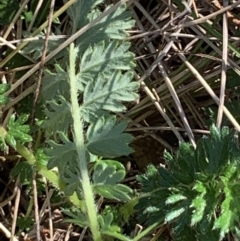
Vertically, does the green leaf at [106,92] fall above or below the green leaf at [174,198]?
above

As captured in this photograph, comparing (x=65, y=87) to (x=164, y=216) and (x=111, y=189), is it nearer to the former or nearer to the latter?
(x=111, y=189)

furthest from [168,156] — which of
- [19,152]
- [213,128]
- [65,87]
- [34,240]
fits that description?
[34,240]

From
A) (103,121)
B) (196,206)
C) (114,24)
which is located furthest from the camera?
(114,24)

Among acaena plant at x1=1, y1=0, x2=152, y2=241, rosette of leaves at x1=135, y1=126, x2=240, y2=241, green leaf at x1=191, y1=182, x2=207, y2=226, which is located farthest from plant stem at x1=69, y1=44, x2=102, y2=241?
green leaf at x1=191, y1=182, x2=207, y2=226

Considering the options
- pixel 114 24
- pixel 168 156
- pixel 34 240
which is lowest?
pixel 34 240

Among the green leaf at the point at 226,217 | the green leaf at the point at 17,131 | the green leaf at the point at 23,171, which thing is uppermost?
the green leaf at the point at 17,131

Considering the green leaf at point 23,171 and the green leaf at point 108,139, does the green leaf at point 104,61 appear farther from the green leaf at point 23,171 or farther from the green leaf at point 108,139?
the green leaf at point 23,171

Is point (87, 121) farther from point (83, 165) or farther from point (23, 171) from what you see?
point (23, 171)

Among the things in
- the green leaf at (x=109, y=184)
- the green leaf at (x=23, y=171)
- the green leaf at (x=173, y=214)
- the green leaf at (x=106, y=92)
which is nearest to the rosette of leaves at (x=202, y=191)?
the green leaf at (x=173, y=214)
